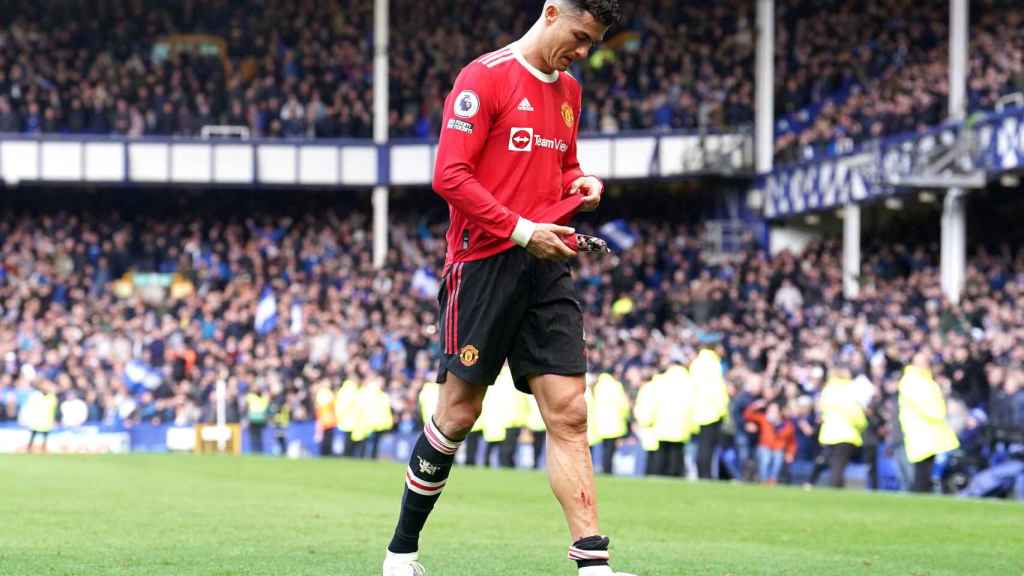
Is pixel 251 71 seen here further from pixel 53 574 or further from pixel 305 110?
pixel 53 574

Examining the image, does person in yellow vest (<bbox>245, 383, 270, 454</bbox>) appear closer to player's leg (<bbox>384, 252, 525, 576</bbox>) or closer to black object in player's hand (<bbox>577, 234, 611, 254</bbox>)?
player's leg (<bbox>384, 252, 525, 576</bbox>)

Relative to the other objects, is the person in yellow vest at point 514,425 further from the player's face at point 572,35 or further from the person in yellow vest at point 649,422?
the player's face at point 572,35

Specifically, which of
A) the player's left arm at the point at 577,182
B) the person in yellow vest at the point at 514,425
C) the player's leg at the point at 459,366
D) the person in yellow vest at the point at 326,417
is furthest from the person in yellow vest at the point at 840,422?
the player's leg at the point at 459,366

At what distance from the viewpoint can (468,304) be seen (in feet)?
21.8

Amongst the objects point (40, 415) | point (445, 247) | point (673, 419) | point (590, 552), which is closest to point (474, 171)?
point (590, 552)

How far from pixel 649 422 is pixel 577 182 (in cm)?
1792

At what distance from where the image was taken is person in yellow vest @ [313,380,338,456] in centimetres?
3278

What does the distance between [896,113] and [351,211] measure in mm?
18319

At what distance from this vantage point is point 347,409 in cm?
3203

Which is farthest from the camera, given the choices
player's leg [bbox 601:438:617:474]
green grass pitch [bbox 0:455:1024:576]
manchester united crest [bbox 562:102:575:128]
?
player's leg [bbox 601:438:617:474]

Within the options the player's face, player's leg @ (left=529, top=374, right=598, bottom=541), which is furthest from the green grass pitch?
the player's face

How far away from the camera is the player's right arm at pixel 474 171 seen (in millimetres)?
6426

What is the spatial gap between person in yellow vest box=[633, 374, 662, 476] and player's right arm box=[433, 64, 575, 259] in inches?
713

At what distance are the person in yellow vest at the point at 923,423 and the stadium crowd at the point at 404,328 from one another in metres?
0.64
